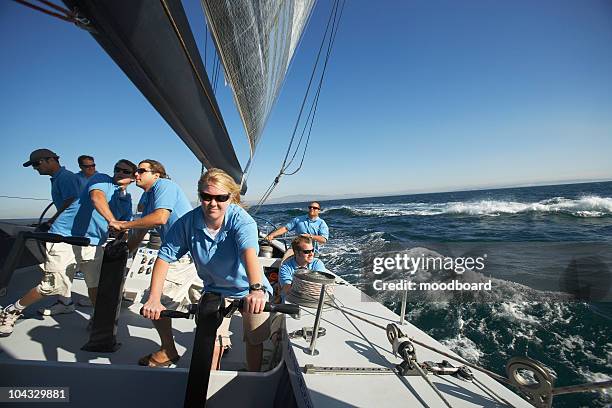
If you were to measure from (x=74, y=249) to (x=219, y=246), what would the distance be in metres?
1.76

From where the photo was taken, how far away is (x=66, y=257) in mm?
2516

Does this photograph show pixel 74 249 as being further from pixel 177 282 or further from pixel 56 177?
pixel 177 282

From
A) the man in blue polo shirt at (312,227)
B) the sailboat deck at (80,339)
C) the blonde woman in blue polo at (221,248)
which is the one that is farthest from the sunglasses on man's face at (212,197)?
the man in blue polo shirt at (312,227)

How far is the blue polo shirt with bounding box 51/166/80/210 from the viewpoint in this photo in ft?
9.08

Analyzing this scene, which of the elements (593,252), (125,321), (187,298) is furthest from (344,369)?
(593,252)

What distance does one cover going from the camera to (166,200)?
7.34 feet

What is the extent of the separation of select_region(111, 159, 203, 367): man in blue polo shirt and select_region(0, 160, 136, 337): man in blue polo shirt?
33 cm

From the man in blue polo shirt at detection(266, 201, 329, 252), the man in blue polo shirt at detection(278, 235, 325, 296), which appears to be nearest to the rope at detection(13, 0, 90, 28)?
the man in blue polo shirt at detection(278, 235, 325, 296)

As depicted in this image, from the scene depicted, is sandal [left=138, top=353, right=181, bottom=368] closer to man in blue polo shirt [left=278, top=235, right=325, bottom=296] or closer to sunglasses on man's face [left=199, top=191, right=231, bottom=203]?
man in blue polo shirt [left=278, top=235, right=325, bottom=296]

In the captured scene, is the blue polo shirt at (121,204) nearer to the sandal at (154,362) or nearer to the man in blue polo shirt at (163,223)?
the man in blue polo shirt at (163,223)

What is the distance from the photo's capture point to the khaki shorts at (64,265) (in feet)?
8.14

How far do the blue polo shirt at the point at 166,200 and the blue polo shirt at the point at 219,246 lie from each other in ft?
1.63

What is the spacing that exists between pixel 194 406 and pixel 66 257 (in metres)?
2.08

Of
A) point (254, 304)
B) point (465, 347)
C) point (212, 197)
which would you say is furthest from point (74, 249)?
point (465, 347)
